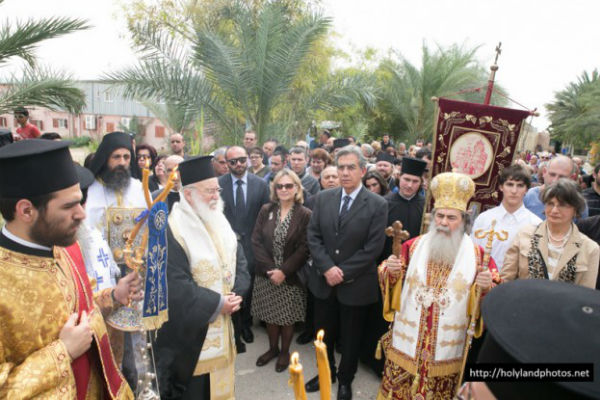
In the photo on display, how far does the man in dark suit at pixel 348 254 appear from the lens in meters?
3.77

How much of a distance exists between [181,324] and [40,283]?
1.30 m

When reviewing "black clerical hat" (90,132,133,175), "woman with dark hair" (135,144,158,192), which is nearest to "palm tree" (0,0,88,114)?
"woman with dark hair" (135,144,158,192)

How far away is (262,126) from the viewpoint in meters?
9.97

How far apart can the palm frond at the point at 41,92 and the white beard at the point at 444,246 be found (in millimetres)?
4857

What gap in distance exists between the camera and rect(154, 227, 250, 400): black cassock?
2814mm

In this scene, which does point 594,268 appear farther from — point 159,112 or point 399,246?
point 159,112

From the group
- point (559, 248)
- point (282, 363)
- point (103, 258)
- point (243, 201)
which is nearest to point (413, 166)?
point (559, 248)

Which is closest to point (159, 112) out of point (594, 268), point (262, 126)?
point (262, 126)

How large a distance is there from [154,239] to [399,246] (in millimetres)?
1868

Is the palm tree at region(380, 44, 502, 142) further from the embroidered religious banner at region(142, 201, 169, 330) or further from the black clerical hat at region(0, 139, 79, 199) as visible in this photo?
the black clerical hat at region(0, 139, 79, 199)

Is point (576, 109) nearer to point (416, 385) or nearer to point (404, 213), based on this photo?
point (404, 213)

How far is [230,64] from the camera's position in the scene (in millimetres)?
9023

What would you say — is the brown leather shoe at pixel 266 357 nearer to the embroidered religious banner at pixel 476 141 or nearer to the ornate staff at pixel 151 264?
the ornate staff at pixel 151 264

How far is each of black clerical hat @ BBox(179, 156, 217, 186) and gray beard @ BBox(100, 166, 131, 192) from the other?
1.08m
